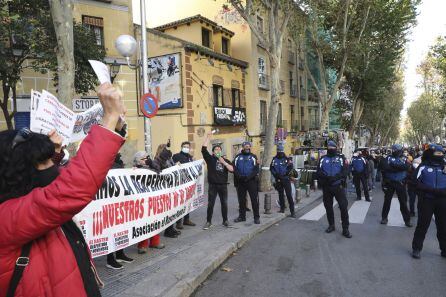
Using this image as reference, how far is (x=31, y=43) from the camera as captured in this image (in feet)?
29.9

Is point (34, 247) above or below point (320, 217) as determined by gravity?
above

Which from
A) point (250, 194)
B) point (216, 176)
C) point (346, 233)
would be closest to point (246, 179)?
point (250, 194)

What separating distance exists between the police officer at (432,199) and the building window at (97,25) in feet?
41.4

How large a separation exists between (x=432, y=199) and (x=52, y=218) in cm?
621

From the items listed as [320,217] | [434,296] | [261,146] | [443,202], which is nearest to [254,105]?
[261,146]

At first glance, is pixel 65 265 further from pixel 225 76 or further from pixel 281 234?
pixel 225 76

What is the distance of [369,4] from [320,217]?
1550 cm

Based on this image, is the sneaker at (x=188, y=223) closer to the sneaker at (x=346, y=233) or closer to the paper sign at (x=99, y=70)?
the sneaker at (x=346, y=233)

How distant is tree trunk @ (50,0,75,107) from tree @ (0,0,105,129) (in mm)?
2157

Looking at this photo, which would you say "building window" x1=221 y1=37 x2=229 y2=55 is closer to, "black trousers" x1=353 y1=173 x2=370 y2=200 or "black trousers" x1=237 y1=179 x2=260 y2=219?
"black trousers" x1=353 y1=173 x2=370 y2=200

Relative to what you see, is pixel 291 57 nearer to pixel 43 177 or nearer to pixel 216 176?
pixel 216 176

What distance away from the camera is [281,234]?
7973mm

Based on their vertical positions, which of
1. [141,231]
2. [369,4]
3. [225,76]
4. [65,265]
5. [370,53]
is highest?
[369,4]

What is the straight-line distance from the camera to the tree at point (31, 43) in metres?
8.87
